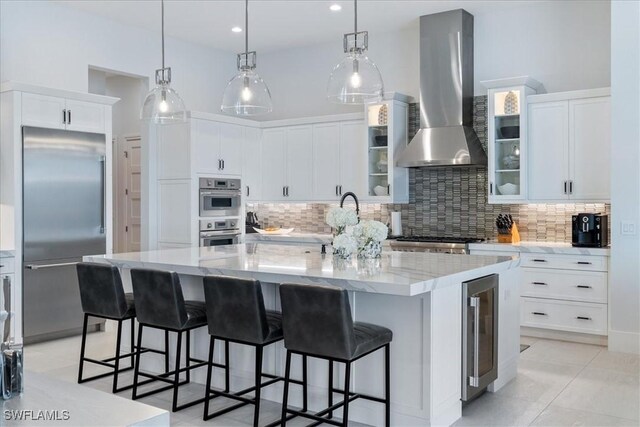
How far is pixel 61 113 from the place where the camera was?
5.61 metres

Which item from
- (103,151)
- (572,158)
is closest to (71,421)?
(103,151)

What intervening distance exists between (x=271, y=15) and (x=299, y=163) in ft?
6.15

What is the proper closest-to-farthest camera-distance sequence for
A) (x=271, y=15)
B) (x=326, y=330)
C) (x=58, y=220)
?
1. (x=326, y=330)
2. (x=58, y=220)
3. (x=271, y=15)

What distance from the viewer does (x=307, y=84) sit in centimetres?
800

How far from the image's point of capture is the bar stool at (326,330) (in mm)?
2920

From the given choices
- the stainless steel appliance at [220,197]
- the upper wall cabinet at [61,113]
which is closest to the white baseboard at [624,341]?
the stainless steel appliance at [220,197]

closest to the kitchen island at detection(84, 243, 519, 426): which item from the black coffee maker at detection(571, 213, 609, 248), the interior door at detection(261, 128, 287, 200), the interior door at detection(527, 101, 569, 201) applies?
the black coffee maker at detection(571, 213, 609, 248)

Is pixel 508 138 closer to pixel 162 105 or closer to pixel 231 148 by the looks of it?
pixel 231 148

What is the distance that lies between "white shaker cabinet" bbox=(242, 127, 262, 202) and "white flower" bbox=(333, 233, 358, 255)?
3.73 m

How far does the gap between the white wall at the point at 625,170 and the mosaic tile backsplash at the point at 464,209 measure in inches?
31.0

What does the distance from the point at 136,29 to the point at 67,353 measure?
3.82 metres

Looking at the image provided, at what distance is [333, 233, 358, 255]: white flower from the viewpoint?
3.96 m

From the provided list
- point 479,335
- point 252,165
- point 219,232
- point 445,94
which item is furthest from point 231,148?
point 479,335

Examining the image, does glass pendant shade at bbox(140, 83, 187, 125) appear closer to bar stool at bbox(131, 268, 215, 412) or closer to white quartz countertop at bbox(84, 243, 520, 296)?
white quartz countertop at bbox(84, 243, 520, 296)
